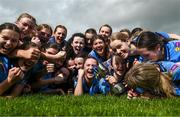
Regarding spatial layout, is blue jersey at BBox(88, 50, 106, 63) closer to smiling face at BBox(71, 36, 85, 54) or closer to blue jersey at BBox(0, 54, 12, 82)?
smiling face at BBox(71, 36, 85, 54)

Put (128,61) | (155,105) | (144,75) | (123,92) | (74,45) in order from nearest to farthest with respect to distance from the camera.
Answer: (155,105) → (144,75) → (123,92) → (128,61) → (74,45)

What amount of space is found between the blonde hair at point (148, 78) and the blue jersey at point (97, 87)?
2.95 meters

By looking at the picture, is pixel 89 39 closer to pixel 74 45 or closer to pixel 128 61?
pixel 74 45

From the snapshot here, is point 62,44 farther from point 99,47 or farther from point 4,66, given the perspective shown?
point 4,66

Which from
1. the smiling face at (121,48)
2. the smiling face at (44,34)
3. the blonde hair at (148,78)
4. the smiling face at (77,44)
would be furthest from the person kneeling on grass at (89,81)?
the blonde hair at (148,78)

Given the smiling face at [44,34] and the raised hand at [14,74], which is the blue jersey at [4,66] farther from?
the smiling face at [44,34]

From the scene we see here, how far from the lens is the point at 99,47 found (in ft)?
37.3

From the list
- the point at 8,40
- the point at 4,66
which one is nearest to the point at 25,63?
the point at 4,66

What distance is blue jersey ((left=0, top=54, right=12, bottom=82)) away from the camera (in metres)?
7.92

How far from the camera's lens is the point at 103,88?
9.80 meters

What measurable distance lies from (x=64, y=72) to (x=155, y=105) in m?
5.31

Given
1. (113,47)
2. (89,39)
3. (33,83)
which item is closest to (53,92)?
(33,83)

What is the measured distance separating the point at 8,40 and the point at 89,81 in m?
3.08

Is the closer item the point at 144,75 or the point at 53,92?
the point at 144,75
